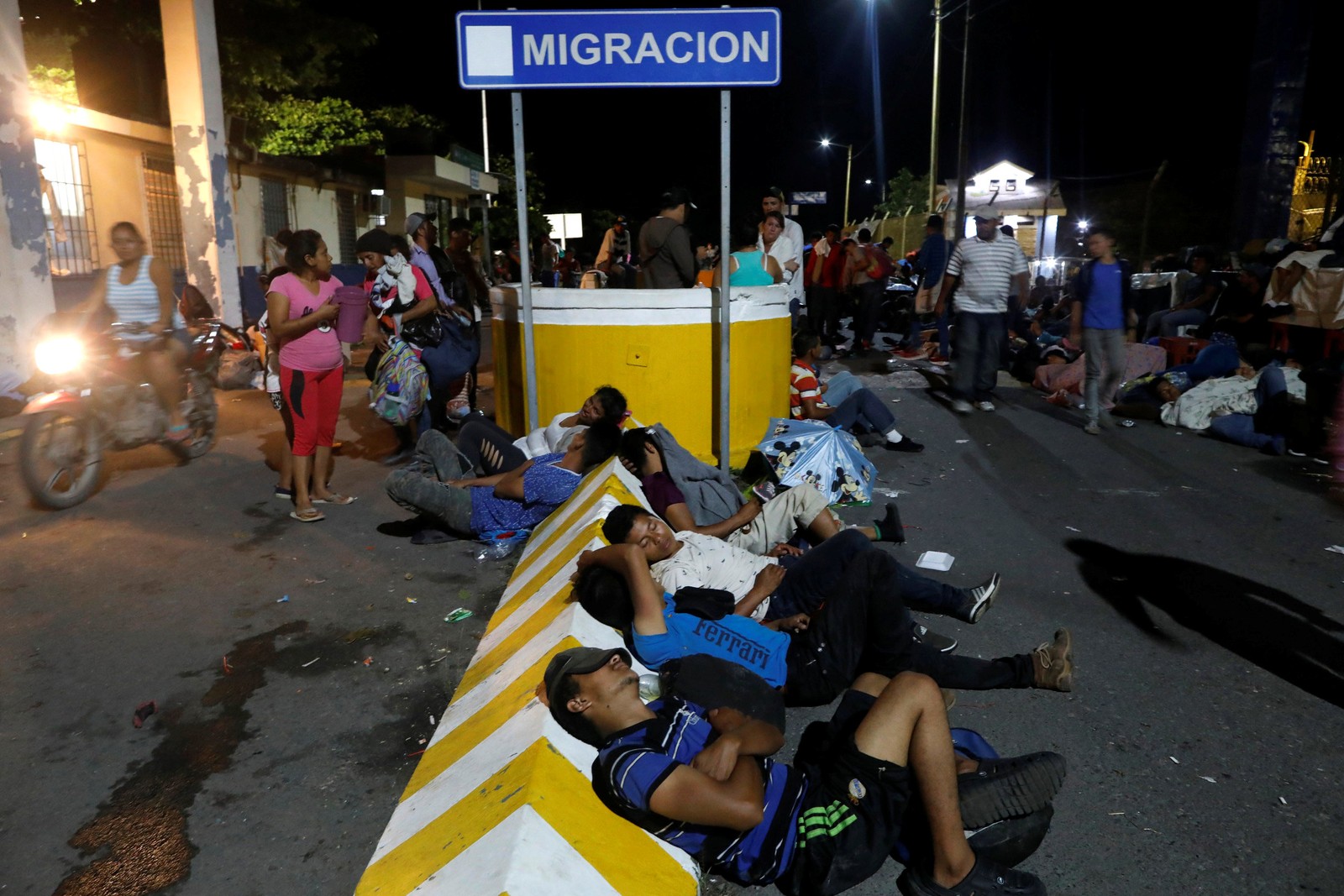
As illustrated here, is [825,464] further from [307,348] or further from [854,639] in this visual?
[307,348]

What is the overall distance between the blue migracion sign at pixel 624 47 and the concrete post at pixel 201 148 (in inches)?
403

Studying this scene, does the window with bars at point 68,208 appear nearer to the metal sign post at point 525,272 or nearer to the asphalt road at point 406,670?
the asphalt road at point 406,670

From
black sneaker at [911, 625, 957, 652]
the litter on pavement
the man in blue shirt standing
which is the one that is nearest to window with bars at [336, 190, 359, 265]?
the man in blue shirt standing

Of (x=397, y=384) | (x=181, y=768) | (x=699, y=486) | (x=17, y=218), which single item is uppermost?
(x=17, y=218)

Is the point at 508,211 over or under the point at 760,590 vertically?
over

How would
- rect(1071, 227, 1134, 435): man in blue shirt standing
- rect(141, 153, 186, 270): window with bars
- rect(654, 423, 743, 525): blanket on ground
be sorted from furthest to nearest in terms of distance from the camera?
rect(141, 153, 186, 270): window with bars, rect(1071, 227, 1134, 435): man in blue shirt standing, rect(654, 423, 743, 525): blanket on ground

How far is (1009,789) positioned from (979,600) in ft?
6.26

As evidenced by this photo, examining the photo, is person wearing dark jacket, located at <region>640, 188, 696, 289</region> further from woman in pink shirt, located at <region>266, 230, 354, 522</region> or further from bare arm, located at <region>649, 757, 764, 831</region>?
bare arm, located at <region>649, 757, 764, 831</region>

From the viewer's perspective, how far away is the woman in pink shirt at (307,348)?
19.5ft

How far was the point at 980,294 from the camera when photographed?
9.17 m

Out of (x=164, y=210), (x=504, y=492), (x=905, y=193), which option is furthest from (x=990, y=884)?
(x=905, y=193)

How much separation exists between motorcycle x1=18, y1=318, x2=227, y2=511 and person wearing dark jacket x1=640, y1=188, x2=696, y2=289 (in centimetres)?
382

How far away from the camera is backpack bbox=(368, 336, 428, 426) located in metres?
7.34

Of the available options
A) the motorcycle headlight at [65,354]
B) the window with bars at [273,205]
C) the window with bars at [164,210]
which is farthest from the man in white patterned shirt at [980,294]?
the window with bars at [273,205]
